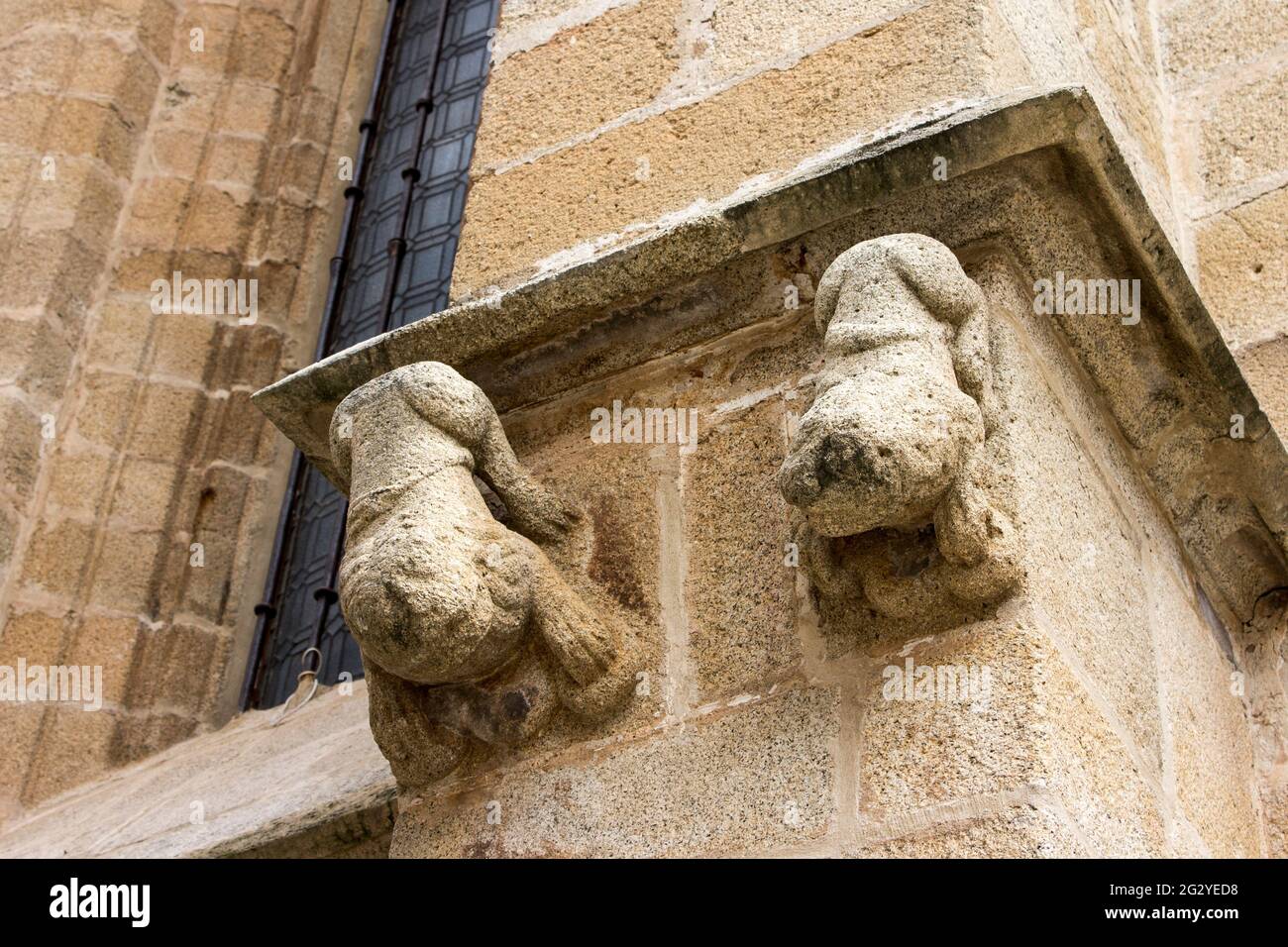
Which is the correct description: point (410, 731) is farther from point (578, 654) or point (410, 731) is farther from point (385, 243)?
point (385, 243)

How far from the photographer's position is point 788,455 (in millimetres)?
2902

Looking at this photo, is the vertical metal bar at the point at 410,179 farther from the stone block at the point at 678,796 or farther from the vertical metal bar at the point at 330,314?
the stone block at the point at 678,796

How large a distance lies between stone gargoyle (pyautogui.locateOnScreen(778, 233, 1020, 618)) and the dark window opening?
98.1 inches

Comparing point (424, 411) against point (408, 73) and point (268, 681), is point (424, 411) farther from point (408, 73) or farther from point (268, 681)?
point (408, 73)

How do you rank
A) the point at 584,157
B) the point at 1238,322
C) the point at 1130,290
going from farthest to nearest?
the point at 1238,322, the point at 584,157, the point at 1130,290

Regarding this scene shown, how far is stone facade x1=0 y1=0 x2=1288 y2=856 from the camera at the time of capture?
2.87 metres

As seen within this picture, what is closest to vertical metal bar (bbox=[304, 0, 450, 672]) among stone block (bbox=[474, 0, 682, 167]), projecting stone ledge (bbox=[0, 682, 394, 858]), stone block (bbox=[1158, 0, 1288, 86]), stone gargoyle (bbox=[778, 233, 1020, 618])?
projecting stone ledge (bbox=[0, 682, 394, 858])

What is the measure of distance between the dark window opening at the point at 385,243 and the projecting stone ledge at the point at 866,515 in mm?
1980

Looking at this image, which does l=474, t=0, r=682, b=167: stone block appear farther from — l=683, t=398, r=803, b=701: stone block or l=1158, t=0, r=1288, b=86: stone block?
l=1158, t=0, r=1288, b=86: stone block

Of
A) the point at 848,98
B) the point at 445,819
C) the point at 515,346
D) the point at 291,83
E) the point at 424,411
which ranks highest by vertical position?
the point at 291,83

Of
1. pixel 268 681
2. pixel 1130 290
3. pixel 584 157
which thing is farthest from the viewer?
pixel 268 681

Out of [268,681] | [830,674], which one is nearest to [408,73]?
[268,681]

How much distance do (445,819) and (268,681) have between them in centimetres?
243

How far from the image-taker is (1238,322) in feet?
13.5
